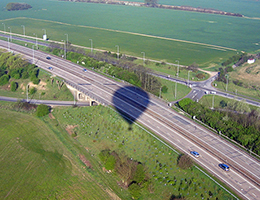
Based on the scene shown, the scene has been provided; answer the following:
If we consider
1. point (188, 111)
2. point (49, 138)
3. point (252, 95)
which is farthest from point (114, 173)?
point (252, 95)

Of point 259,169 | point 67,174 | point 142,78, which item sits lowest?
point 67,174

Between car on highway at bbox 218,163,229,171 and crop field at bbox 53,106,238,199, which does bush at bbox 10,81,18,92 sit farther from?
car on highway at bbox 218,163,229,171

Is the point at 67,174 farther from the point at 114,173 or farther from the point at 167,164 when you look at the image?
the point at 167,164

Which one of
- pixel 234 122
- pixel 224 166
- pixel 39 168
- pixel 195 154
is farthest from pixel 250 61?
pixel 39 168

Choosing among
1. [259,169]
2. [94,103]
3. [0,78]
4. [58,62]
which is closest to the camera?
[259,169]

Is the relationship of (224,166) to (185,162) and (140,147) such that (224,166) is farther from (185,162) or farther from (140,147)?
(140,147)

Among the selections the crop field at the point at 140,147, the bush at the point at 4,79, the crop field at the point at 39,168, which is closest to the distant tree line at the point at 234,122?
the crop field at the point at 140,147
